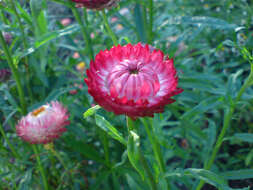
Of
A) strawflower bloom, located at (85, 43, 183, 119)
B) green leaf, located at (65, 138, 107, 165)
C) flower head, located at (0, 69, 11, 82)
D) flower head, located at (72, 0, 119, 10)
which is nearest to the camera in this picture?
strawflower bloom, located at (85, 43, 183, 119)

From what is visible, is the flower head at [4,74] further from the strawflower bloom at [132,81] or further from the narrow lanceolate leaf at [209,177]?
the narrow lanceolate leaf at [209,177]

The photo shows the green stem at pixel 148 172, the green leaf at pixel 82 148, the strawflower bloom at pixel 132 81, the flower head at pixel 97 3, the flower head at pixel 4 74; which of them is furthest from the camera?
the flower head at pixel 4 74

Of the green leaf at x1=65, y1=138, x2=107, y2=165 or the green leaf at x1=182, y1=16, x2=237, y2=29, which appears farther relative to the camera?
the green leaf at x1=65, y1=138, x2=107, y2=165

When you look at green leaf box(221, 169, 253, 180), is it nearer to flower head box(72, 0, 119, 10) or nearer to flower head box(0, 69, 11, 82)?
flower head box(72, 0, 119, 10)

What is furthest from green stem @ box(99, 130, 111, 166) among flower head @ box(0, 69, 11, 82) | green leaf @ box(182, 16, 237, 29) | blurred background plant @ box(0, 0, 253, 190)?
green leaf @ box(182, 16, 237, 29)

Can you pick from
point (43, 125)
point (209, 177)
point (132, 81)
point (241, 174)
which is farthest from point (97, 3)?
point (241, 174)

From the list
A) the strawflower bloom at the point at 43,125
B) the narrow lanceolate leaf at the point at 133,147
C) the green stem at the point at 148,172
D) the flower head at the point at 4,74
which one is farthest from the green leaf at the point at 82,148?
the narrow lanceolate leaf at the point at 133,147
